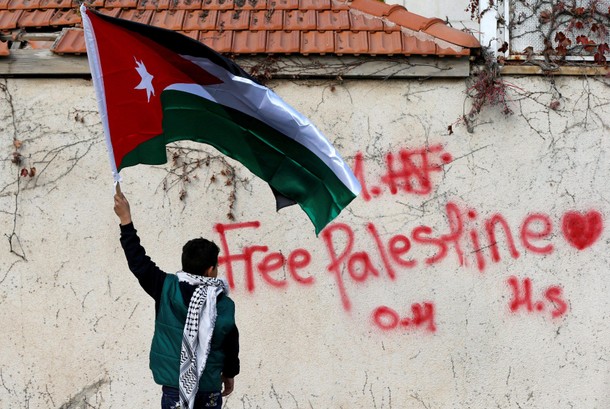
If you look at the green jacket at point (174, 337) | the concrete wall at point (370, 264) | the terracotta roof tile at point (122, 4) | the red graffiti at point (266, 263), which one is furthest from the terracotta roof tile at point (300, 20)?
the green jacket at point (174, 337)

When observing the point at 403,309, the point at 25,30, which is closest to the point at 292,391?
the point at 403,309

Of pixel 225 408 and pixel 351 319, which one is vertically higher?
pixel 351 319

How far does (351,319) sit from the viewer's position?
6910 millimetres

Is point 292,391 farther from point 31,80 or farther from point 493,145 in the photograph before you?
point 31,80

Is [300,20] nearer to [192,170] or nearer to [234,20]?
[234,20]

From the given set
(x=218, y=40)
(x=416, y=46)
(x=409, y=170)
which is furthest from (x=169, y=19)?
(x=409, y=170)

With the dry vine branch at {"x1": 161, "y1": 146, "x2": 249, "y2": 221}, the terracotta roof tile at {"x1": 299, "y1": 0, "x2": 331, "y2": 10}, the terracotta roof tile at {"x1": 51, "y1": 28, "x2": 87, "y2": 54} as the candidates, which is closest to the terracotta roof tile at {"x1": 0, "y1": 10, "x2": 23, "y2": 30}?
the terracotta roof tile at {"x1": 51, "y1": 28, "x2": 87, "y2": 54}

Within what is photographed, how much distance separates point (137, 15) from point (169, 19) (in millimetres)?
269

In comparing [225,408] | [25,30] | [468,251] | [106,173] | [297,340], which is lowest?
[225,408]

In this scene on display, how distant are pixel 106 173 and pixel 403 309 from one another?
248cm

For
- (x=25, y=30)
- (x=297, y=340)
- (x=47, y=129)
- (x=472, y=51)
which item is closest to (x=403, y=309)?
(x=297, y=340)

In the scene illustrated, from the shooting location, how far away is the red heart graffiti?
274 inches

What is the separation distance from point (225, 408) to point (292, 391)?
0.53m

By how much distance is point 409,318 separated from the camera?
6918 mm
